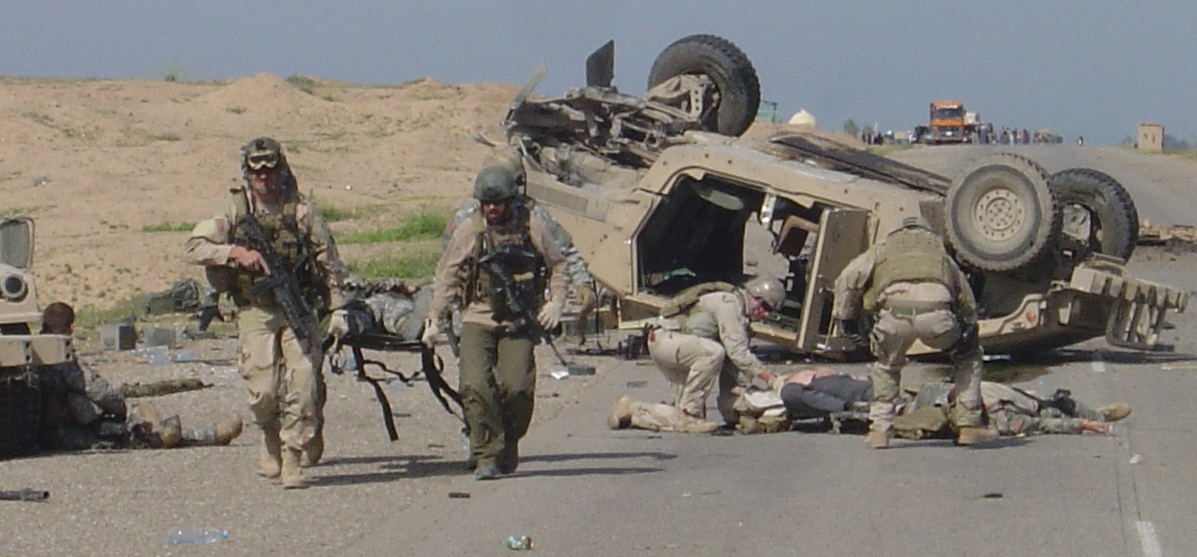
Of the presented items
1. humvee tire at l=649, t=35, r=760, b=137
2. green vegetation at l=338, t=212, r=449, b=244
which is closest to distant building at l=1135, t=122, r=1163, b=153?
green vegetation at l=338, t=212, r=449, b=244

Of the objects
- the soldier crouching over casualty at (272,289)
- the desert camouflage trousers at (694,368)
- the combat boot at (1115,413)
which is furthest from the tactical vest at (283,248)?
the combat boot at (1115,413)

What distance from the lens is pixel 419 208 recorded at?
3622 cm

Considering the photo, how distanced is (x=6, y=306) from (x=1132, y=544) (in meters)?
6.08

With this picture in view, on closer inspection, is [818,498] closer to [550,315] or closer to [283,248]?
[550,315]

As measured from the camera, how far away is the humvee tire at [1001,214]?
15.1 meters

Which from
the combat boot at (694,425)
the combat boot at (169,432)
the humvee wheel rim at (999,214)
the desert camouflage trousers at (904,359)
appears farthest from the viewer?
the humvee wheel rim at (999,214)

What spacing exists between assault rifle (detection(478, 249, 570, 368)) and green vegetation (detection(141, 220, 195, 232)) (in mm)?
22076

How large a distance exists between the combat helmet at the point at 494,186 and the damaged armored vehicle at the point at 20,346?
7.91 ft

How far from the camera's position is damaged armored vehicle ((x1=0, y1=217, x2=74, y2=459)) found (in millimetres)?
10234

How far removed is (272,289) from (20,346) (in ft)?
4.74

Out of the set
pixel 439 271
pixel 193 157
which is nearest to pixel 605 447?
pixel 439 271

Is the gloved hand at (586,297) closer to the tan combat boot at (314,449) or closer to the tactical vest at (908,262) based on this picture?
the tactical vest at (908,262)

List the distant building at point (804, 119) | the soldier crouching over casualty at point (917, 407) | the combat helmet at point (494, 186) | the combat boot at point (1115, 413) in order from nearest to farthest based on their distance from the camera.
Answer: the combat helmet at point (494, 186), the soldier crouching over casualty at point (917, 407), the combat boot at point (1115, 413), the distant building at point (804, 119)

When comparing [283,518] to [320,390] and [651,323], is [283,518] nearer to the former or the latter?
[320,390]
